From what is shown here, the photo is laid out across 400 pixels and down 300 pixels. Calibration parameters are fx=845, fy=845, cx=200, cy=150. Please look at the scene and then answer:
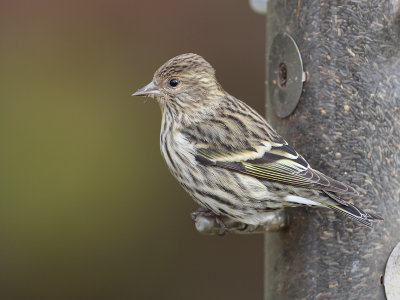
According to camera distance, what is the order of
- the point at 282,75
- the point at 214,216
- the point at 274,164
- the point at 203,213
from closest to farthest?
the point at 274,164 → the point at 214,216 → the point at 203,213 → the point at 282,75

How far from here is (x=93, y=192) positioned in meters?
7.52

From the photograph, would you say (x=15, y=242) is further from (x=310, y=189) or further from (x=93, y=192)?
(x=310, y=189)

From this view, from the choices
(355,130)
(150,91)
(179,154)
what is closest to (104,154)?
(150,91)

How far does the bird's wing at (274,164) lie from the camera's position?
4.34 metres

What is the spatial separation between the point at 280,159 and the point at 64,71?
3.71 meters

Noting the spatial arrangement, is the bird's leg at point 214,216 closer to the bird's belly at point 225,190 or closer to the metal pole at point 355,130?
the bird's belly at point 225,190

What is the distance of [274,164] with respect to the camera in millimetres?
4508

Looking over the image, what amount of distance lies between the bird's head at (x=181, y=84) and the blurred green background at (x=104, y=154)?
2590 mm

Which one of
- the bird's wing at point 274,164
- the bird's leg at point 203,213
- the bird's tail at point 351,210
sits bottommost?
the bird's leg at point 203,213

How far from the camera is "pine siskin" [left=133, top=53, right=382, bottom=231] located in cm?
441

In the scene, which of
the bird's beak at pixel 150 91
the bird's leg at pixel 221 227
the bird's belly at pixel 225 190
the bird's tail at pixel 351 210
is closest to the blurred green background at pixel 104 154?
the bird's beak at pixel 150 91

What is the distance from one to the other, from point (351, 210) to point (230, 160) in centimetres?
72

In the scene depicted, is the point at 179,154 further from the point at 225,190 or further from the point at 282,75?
the point at 282,75

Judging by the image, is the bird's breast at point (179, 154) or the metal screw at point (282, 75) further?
the metal screw at point (282, 75)
